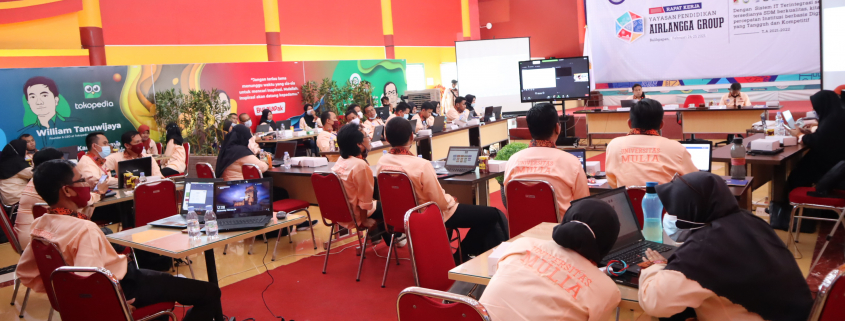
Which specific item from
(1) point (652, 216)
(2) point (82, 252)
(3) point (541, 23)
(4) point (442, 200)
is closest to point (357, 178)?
(4) point (442, 200)

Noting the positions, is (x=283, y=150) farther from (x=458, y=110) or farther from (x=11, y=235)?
(x=458, y=110)

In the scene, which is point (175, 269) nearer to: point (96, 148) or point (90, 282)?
point (96, 148)

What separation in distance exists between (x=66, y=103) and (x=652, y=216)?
9.29 m

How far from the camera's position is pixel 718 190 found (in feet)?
6.00

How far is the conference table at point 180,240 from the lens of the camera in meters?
3.09

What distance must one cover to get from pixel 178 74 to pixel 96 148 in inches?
202

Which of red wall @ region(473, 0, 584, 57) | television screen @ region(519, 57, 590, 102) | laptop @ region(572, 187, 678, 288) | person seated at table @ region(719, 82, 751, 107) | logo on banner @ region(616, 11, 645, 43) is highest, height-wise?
red wall @ region(473, 0, 584, 57)

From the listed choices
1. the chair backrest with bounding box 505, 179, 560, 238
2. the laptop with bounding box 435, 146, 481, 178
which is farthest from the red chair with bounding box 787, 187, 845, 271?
the laptop with bounding box 435, 146, 481, 178

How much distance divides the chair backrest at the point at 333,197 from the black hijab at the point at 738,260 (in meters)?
3.02

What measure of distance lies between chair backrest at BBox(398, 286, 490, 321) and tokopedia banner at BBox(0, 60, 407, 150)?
8.87 metres

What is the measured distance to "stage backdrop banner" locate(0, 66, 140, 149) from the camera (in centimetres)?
846

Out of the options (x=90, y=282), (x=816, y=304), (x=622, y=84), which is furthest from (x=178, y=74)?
(x=816, y=304)

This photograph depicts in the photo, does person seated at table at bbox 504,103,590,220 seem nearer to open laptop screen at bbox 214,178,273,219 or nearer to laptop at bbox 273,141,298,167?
open laptop screen at bbox 214,178,273,219

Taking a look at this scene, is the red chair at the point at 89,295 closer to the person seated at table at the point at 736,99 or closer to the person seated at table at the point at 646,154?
the person seated at table at the point at 646,154
